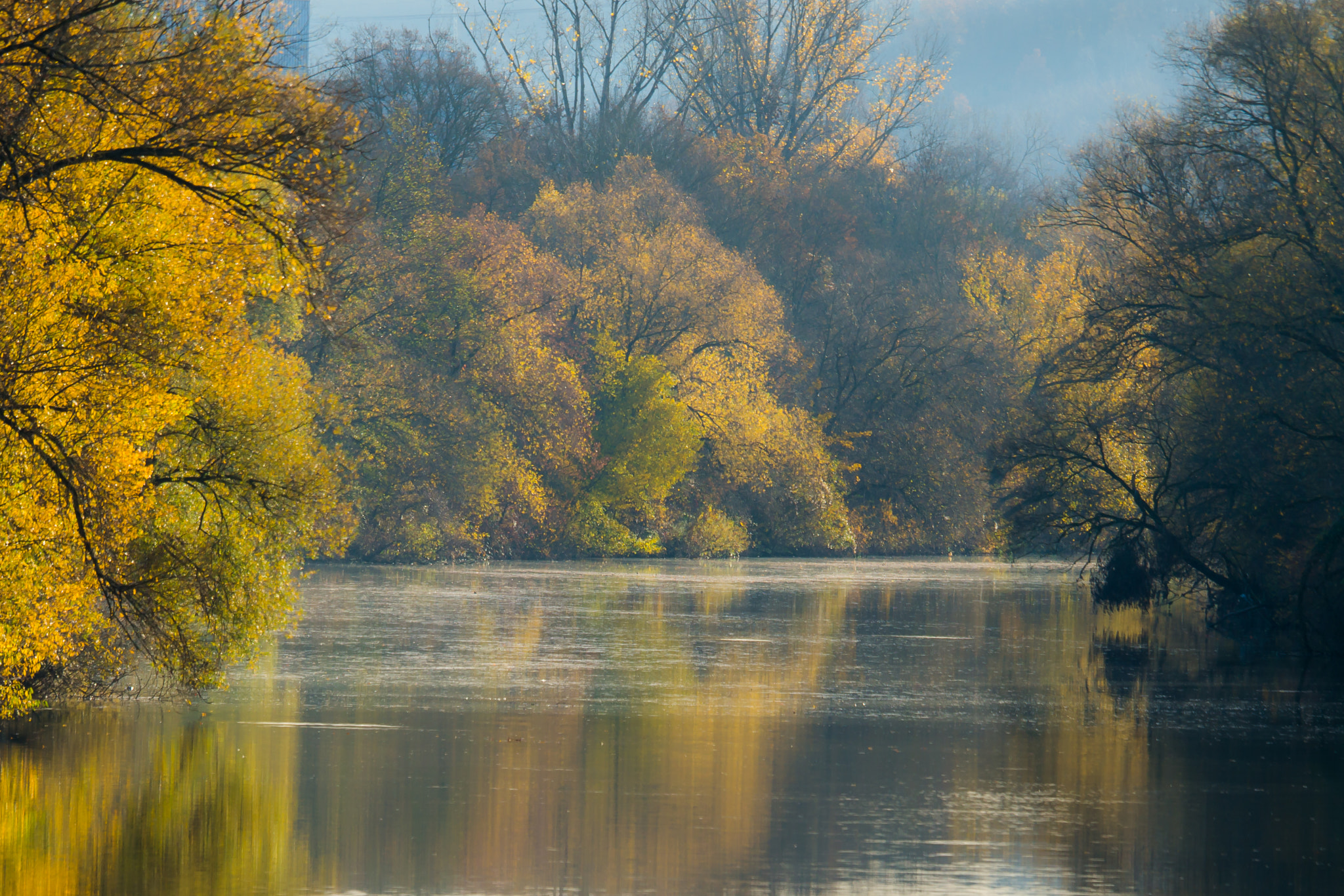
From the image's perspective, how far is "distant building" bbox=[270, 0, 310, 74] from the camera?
2196cm

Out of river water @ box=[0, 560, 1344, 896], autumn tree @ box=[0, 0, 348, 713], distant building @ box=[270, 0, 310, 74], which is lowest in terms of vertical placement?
river water @ box=[0, 560, 1344, 896]

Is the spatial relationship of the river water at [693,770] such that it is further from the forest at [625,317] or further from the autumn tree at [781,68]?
the autumn tree at [781,68]

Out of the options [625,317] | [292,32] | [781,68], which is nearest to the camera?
[625,317]

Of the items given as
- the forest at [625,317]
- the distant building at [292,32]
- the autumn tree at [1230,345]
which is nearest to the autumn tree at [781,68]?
the forest at [625,317]

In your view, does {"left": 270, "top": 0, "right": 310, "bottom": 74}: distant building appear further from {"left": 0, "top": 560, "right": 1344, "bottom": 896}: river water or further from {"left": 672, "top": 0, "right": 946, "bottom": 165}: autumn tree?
{"left": 672, "top": 0, "right": 946, "bottom": 165}: autumn tree

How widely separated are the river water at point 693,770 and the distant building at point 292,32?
6.78 meters

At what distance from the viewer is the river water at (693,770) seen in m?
12.0

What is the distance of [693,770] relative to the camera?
1603 cm

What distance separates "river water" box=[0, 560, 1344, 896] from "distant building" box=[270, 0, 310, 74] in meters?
6.78

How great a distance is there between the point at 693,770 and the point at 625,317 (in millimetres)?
43229

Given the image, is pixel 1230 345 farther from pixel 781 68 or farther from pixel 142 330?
pixel 781 68

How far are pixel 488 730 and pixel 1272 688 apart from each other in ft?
38.2

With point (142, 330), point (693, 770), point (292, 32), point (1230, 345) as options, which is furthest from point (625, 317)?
point (693, 770)

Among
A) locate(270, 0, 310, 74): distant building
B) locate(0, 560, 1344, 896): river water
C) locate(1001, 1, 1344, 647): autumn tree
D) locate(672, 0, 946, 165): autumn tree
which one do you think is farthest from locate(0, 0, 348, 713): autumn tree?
locate(672, 0, 946, 165): autumn tree
